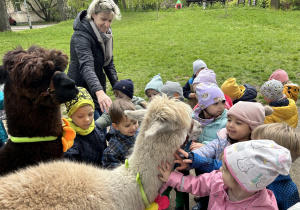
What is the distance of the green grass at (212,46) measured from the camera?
802 cm

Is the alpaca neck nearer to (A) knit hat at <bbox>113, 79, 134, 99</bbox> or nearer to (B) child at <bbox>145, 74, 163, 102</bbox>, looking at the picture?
(A) knit hat at <bbox>113, 79, 134, 99</bbox>

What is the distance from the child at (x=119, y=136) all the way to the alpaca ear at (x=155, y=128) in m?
0.78

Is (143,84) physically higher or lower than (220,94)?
lower

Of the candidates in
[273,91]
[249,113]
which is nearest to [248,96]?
[273,91]

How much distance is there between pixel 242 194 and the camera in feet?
5.24

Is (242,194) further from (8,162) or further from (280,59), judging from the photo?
(280,59)

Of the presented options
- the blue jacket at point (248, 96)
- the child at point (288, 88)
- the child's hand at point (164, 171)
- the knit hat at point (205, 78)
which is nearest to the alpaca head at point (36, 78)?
the child's hand at point (164, 171)

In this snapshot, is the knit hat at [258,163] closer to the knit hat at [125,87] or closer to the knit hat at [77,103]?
the knit hat at [77,103]

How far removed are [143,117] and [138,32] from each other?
51.6 feet

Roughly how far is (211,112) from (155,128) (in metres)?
1.28

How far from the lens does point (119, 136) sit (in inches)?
97.4

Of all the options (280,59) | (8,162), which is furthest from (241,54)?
(8,162)

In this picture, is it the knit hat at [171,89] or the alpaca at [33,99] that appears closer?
the alpaca at [33,99]

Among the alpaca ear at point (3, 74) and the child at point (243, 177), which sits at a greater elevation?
the alpaca ear at point (3, 74)
